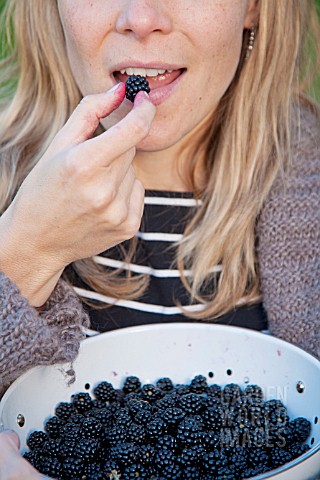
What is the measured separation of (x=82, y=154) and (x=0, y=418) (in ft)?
1.40

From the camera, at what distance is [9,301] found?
117 centimetres

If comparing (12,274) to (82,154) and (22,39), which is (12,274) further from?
(22,39)

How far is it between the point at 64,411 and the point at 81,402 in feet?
0.13

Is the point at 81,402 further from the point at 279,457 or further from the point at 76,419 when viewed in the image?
the point at 279,457

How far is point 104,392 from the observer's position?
4.26 ft

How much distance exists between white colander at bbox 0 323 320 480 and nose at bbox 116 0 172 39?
559 mm

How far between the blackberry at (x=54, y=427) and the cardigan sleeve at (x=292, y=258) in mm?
516

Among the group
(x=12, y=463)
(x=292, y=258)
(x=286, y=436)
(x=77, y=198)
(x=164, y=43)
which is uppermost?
(x=164, y=43)

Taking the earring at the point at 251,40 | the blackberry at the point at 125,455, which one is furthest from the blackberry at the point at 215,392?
the earring at the point at 251,40

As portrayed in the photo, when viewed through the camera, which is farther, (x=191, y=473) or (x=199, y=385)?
(x=199, y=385)

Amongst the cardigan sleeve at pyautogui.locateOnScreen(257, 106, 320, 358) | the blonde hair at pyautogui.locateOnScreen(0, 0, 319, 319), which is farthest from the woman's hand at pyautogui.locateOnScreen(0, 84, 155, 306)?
the cardigan sleeve at pyautogui.locateOnScreen(257, 106, 320, 358)

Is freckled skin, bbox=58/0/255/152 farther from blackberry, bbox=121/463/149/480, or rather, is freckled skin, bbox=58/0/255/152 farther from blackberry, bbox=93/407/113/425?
blackberry, bbox=121/463/149/480

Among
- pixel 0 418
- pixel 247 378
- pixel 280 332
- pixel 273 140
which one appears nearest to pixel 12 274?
pixel 0 418

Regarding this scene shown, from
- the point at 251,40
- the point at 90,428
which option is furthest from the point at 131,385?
the point at 251,40
